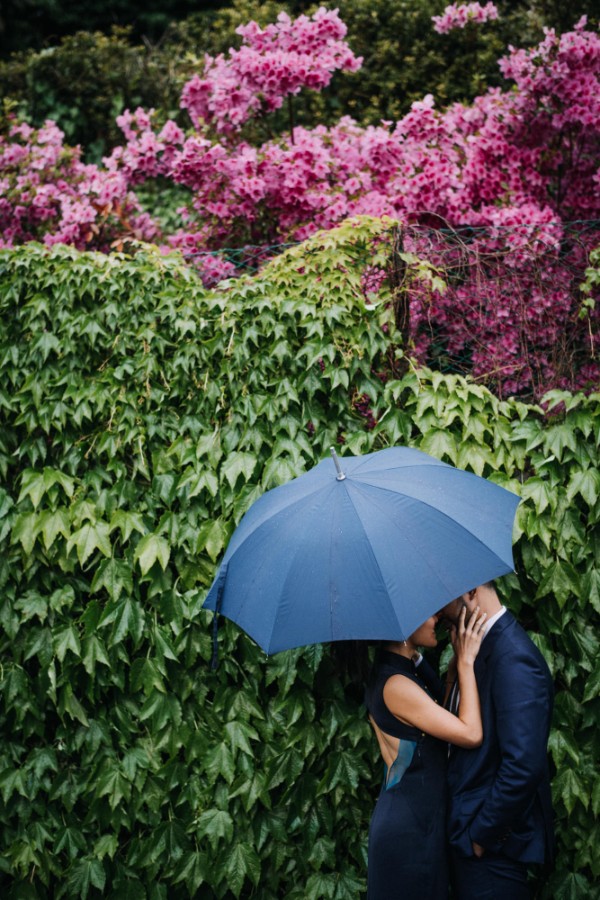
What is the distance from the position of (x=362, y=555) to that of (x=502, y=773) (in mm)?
659

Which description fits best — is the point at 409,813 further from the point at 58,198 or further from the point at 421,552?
the point at 58,198

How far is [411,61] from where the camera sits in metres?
7.23

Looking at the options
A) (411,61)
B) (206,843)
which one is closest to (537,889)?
(206,843)

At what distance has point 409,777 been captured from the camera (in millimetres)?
2135

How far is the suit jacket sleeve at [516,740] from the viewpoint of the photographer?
195 cm

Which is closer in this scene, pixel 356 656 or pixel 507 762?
pixel 507 762

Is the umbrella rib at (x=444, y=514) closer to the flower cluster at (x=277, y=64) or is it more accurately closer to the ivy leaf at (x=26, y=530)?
the ivy leaf at (x=26, y=530)

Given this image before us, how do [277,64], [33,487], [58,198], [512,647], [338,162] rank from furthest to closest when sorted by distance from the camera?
[58,198], [338,162], [277,64], [33,487], [512,647]

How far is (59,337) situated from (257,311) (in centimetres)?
86

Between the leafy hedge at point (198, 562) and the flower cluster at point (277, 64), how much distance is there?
1990mm

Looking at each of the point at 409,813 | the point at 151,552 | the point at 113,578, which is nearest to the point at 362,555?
the point at 409,813

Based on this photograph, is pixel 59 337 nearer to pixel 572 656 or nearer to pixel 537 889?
pixel 572 656

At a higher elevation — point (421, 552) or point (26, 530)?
point (421, 552)

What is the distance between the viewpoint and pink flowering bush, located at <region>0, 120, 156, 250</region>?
4.98 metres
